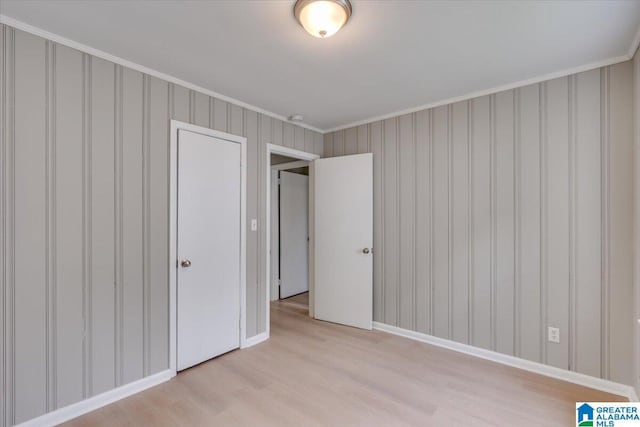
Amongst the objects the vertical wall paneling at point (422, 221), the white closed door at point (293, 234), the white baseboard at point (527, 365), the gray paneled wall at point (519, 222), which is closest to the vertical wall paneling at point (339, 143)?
the gray paneled wall at point (519, 222)

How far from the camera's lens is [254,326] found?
319 centimetres

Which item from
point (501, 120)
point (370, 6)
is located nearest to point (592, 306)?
point (501, 120)

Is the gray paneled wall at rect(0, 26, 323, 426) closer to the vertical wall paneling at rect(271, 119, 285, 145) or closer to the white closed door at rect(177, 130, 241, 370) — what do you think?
the white closed door at rect(177, 130, 241, 370)

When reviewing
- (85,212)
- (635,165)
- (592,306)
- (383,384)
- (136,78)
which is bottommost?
(383,384)

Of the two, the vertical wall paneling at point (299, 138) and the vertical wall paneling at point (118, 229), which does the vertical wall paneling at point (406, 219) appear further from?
the vertical wall paneling at point (118, 229)

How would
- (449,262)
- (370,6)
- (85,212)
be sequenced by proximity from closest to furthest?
(370,6) < (85,212) < (449,262)

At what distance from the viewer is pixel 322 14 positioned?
1.65 metres

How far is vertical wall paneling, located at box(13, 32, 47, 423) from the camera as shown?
184 centimetres

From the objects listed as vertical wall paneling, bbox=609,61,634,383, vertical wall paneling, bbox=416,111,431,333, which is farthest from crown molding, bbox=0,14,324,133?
vertical wall paneling, bbox=609,61,634,383

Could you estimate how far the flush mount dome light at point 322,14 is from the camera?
63.5 inches

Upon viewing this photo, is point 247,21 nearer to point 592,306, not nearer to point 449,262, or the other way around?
point 449,262

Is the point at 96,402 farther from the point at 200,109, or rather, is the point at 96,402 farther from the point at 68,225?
the point at 200,109

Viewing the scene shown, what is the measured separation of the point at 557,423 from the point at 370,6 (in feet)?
9.01

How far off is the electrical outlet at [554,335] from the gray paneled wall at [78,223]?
3119 mm
